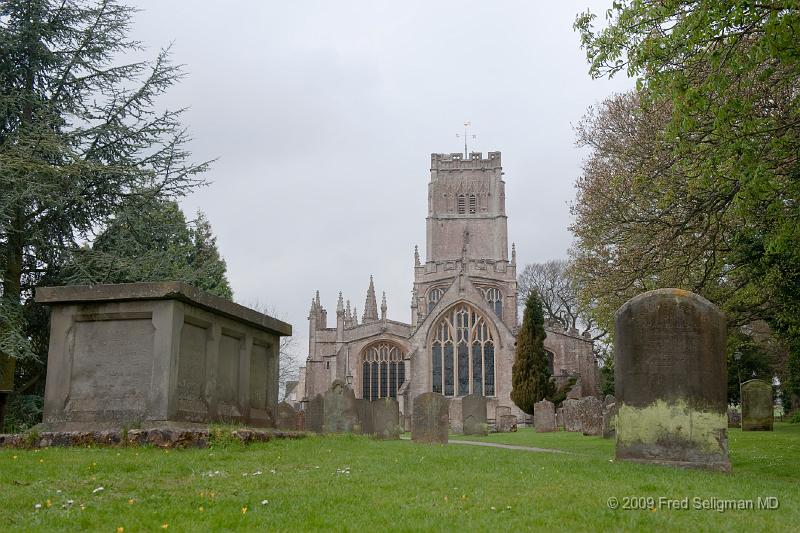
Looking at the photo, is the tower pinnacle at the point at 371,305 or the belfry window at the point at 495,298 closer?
the belfry window at the point at 495,298

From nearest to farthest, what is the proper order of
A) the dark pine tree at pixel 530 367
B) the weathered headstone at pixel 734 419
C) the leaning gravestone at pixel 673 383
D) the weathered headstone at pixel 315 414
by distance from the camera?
the leaning gravestone at pixel 673 383 → the weathered headstone at pixel 315 414 → the weathered headstone at pixel 734 419 → the dark pine tree at pixel 530 367

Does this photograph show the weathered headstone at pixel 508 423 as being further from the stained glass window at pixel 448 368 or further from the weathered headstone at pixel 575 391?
the stained glass window at pixel 448 368

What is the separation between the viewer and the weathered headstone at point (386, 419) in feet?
62.4

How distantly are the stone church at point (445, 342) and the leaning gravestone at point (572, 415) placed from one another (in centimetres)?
813

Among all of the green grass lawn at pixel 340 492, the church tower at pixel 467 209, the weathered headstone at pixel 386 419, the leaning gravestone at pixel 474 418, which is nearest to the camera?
the green grass lawn at pixel 340 492

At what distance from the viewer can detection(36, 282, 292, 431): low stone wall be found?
874 cm

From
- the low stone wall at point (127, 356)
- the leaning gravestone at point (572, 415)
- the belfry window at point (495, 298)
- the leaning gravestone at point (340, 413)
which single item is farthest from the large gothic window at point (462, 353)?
the low stone wall at point (127, 356)

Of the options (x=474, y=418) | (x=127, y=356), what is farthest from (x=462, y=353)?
(x=127, y=356)

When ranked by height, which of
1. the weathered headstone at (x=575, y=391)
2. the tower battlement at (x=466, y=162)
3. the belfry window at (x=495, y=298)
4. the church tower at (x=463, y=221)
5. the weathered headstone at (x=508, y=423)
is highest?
the tower battlement at (x=466, y=162)

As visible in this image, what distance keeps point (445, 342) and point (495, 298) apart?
900cm

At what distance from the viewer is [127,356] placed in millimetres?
8945

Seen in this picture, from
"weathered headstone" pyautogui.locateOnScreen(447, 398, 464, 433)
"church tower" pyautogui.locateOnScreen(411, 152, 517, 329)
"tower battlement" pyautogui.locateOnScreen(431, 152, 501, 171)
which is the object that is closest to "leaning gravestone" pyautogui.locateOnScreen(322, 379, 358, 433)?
"weathered headstone" pyautogui.locateOnScreen(447, 398, 464, 433)

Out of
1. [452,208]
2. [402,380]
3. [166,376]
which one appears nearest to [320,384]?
[402,380]

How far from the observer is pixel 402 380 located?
50.4 meters
